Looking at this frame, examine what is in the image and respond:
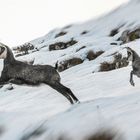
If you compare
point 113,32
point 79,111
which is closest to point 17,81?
point 79,111

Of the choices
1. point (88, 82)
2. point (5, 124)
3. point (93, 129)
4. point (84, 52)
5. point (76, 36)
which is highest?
point (93, 129)

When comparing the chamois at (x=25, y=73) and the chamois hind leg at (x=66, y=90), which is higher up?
the chamois at (x=25, y=73)

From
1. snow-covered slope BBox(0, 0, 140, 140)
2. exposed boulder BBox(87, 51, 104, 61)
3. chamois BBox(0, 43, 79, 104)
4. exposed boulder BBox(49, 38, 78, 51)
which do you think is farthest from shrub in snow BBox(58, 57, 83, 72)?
chamois BBox(0, 43, 79, 104)

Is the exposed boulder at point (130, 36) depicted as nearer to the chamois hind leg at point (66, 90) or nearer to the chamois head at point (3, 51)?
the chamois hind leg at point (66, 90)

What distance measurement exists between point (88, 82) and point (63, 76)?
657cm

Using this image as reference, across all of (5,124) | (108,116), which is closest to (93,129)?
(108,116)

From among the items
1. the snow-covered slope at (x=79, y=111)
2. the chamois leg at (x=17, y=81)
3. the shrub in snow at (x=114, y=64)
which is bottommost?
the shrub in snow at (x=114, y=64)

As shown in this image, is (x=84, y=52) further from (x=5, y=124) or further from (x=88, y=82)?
(x=5, y=124)

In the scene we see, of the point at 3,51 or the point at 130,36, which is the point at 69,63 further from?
the point at 3,51

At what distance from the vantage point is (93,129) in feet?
31.8

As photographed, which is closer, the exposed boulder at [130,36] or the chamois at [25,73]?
the chamois at [25,73]

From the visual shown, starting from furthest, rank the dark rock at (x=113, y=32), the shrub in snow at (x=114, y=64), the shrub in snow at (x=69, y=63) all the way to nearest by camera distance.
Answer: the dark rock at (x=113, y=32)
the shrub in snow at (x=69, y=63)
the shrub in snow at (x=114, y=64)

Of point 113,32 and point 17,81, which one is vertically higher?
point 17,81

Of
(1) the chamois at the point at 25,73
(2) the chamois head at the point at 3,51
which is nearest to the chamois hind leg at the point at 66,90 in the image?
(1) the chamois at the point at 25,73
